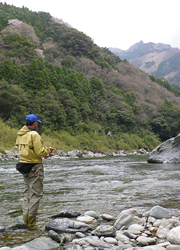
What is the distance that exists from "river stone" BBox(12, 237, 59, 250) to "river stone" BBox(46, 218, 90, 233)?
0.34 m

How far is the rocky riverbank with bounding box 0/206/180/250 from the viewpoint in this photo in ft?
8.37

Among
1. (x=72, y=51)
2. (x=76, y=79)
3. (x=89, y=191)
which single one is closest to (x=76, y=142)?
(x=76, y=79)

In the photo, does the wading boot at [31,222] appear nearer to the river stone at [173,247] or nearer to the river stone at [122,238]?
the river stone at [122,238]

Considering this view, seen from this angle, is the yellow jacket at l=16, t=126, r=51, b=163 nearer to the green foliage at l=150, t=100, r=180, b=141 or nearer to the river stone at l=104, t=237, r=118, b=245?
the river stone at l=104, t=237, r=118, b=245

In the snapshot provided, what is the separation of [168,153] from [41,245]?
12.8 m

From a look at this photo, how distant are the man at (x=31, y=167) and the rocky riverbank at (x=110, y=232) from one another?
253 mm

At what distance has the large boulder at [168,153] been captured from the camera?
1370 cm

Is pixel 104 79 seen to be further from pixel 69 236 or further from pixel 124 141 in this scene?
pixel 69 236

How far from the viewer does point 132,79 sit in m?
55.8

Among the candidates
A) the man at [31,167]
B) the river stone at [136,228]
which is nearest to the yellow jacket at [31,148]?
the man at [31,167]

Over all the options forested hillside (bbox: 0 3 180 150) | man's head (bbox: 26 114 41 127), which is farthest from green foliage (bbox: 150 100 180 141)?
man's head (bbox: 26 114 41 127)

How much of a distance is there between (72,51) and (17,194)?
167ft

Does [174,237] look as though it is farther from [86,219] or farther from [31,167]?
[31,167]

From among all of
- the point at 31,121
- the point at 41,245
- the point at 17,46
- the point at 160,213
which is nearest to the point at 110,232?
the point at 41,245
